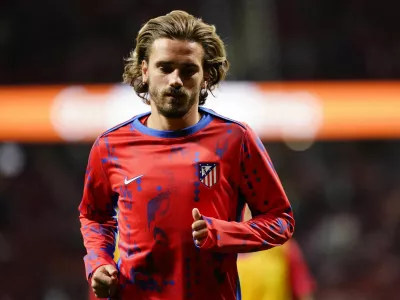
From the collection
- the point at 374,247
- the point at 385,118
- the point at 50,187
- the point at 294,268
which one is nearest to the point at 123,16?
the point at 50,187

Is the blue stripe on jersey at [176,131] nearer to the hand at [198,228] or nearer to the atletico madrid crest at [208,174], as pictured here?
the atletico madrid crest at [208,174]

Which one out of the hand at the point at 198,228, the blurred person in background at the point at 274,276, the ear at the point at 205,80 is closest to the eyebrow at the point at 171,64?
the ear at the point at 205,80

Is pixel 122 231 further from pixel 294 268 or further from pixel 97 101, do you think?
pixel 97 101

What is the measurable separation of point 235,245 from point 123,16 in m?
10.1

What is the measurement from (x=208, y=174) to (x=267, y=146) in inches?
324

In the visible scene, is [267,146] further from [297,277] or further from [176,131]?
[176,131]

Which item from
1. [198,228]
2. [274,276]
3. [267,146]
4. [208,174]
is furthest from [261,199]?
[267,146]

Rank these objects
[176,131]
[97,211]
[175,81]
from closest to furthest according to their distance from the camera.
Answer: [175,81] < [176,131] < [97,211]

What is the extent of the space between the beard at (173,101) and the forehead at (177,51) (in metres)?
0.09

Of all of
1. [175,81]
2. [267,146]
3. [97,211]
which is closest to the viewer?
[175,81]

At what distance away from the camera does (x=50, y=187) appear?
10.8m

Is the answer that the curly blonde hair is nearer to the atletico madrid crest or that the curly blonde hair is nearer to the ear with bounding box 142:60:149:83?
the ear with bounding box 142:60:149:83

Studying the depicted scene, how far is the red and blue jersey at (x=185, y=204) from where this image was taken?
249 cm

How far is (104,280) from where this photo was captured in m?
2.49
